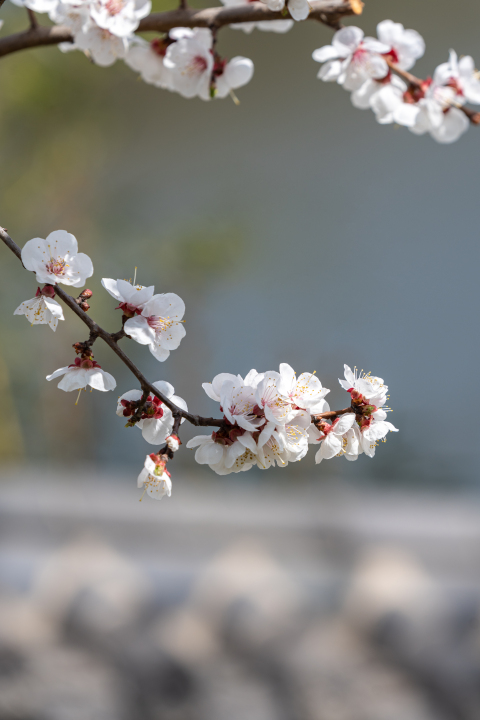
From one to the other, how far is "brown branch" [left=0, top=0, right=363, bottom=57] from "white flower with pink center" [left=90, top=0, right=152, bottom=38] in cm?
2

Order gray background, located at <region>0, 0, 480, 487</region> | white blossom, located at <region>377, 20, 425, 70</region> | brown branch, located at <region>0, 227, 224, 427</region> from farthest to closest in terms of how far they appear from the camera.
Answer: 1. gray background, located at <region>0, 0, 480, 487</region>
2. white blossom, located at <region>377, 20, 425, 70</region>
3. brown branch, located at <region>0, 227, 224, 427</region>

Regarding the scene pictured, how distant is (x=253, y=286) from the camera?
329cm

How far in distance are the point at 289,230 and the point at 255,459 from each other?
283 cm

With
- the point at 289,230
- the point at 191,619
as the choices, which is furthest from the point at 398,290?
the point at 191,619

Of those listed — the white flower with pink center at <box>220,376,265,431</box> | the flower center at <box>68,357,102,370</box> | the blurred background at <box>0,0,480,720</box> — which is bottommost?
the flower center at <box>68,357,102,370</box>

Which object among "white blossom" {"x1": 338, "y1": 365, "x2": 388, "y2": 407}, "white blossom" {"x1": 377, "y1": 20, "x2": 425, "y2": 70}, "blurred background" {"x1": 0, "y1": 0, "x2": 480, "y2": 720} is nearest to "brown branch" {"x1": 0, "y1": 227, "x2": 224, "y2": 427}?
"white blossom" {"x1": 338, "y1": 365, "x2": 388, "y2": 407}

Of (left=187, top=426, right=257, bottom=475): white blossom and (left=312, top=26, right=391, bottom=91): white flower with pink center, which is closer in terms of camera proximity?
(left=187, top=426, right=257, bottom=475): white blossom

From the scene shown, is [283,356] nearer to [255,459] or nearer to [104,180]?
[104,180]

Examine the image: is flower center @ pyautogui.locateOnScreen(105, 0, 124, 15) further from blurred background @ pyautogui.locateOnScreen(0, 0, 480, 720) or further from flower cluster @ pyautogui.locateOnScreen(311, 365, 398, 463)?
blurred background @ pyautogui.locateOnScreen(0, 0, 480, 720)

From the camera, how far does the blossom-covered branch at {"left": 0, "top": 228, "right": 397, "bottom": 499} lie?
485 millimetres

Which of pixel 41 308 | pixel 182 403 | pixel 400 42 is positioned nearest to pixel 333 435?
pixel 182 403

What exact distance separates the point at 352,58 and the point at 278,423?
20.8 inches

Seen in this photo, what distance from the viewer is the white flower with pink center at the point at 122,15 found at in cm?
69

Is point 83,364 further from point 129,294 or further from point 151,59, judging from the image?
point 151,59
